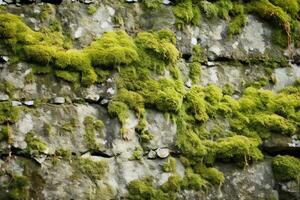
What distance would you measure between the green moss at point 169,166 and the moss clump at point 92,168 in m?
0.84

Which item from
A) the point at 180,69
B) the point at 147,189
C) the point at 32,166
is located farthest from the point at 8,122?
the point at 180,69

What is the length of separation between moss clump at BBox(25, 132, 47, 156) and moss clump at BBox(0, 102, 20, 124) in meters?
0.28

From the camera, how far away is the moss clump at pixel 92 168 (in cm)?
597

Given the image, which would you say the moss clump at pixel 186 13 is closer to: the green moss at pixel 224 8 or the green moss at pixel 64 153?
the green moss at pixel 224 8

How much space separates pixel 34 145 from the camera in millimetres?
5820

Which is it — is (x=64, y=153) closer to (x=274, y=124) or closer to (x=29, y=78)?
(x=29, y=78)

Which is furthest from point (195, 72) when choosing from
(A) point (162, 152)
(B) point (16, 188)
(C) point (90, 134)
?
(B) point (16, 188)

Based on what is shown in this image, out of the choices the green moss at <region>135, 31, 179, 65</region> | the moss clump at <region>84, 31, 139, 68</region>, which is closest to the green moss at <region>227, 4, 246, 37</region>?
the green moss at <region>135, 31, 179, 65</region>

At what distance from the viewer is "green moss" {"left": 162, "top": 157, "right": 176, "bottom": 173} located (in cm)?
635

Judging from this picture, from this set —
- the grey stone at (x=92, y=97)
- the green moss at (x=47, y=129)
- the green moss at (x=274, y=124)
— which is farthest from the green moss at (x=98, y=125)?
the green moss at (x=274, y=124)

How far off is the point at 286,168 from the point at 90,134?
2843 millimetres

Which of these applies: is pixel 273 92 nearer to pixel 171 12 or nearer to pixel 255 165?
pixel 255 165

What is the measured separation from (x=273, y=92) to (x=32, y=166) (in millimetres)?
4084

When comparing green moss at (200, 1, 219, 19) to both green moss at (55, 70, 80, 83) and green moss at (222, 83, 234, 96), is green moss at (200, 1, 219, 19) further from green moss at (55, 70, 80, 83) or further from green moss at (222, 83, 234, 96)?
green moss at (55, 70, 80, 83)
